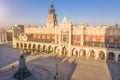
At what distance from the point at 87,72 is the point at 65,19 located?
80.5 feet

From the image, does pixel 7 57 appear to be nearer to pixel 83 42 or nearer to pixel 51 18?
pixel 83 42

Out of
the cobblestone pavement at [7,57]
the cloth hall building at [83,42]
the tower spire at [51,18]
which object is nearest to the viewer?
the cobblestone pavement at [7,57]

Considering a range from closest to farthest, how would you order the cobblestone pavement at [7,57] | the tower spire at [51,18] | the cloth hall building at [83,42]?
the cobblestone pavement at [7,57], the cloth hall building at [83,42], the tower spire at [51,18]

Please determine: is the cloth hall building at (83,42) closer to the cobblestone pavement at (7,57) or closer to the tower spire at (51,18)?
the cobblestone pavement at (7,57)

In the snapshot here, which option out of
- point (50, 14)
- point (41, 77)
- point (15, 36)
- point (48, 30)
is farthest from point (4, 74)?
point (50, 14)

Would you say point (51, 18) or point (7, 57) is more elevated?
point (51, 18)

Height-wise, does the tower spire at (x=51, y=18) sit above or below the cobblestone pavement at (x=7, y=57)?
above

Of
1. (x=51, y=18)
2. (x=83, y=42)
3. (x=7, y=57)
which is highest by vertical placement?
(x=51, y=18)

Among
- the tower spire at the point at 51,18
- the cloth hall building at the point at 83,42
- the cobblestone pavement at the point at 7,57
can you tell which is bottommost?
the cobblestone pavement at the point at 7,57

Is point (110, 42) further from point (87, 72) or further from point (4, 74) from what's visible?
point (4, 74)

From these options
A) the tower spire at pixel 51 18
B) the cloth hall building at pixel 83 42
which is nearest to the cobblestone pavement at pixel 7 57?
the cloth hall building at pixel 83 42

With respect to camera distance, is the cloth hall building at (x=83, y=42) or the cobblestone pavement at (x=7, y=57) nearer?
the cobblestone pavement at (x=7, y=57)

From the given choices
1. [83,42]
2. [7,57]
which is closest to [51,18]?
[83,42]

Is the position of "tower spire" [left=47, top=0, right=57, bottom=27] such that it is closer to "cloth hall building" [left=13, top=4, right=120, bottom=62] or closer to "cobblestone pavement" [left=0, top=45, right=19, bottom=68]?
"cloth hall building" [left=13, top=4, right=120, bottom=62]
